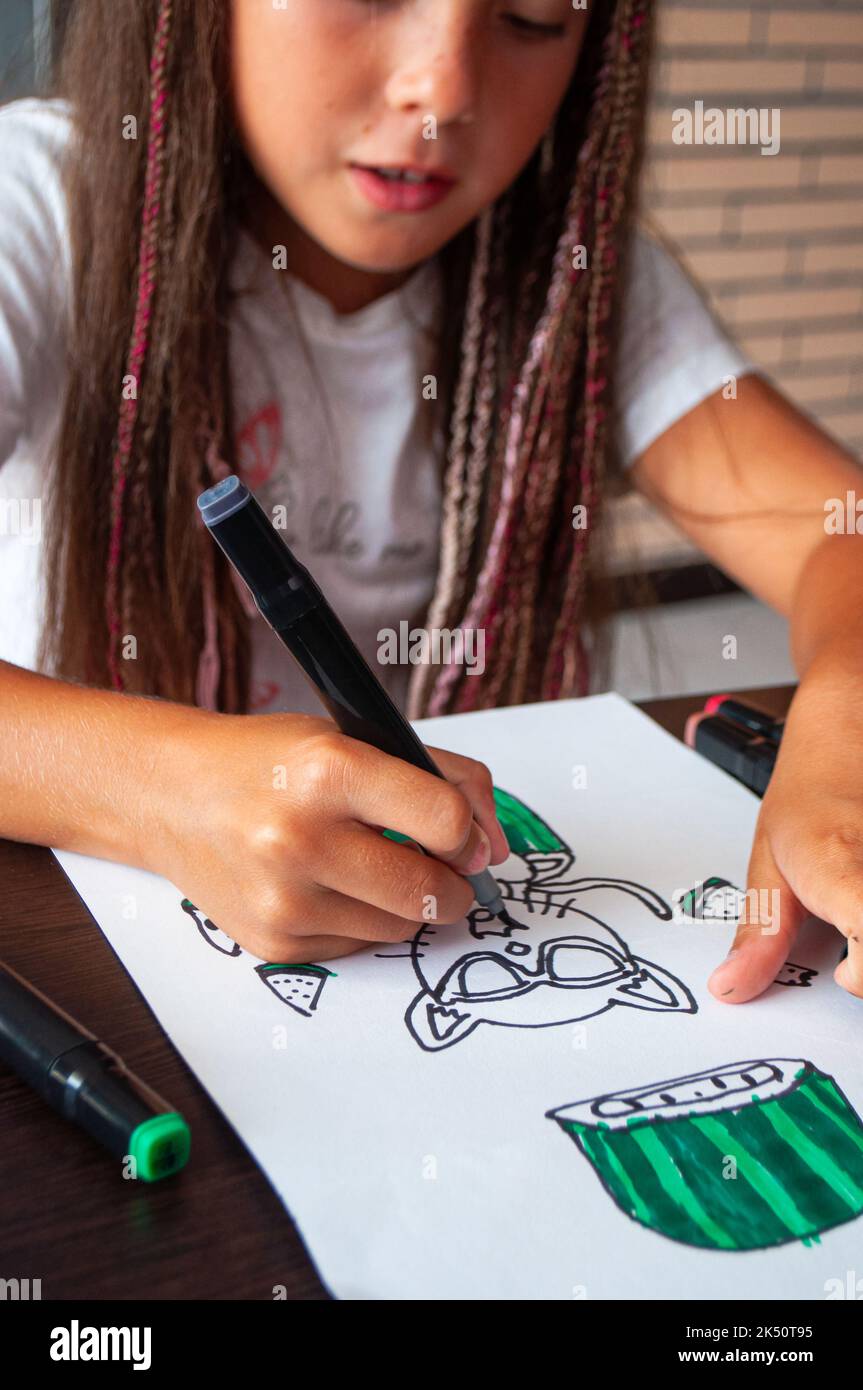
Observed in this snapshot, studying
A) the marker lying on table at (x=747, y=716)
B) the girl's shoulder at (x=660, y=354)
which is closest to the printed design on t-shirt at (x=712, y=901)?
the marker lying on table at (x=747, y=716)

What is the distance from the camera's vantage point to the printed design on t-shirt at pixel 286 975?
1.18 feet

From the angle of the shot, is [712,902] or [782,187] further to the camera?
[782,187]

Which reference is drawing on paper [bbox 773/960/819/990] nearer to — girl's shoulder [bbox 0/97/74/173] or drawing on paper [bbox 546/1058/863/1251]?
drawing on paper [bbox 546/1058/863/1251]

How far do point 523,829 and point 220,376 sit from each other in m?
0.35

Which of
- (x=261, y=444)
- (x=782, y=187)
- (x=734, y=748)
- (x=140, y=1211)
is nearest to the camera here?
(x=140, y=1211)

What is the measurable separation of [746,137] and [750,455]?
4.53 feet

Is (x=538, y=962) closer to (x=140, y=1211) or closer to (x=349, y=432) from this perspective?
(x=140, y=1211)

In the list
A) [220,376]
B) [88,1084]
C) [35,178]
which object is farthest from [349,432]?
[88,1084]

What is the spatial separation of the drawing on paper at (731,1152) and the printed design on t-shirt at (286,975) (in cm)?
8

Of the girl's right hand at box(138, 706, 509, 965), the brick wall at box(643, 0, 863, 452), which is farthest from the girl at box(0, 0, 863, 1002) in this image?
the brick wall at box(643, 0, 863, 452)

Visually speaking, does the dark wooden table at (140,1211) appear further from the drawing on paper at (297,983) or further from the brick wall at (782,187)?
the brick wall at (782,187)

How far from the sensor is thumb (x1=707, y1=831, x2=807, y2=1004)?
1.21 feet

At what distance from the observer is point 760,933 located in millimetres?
387
